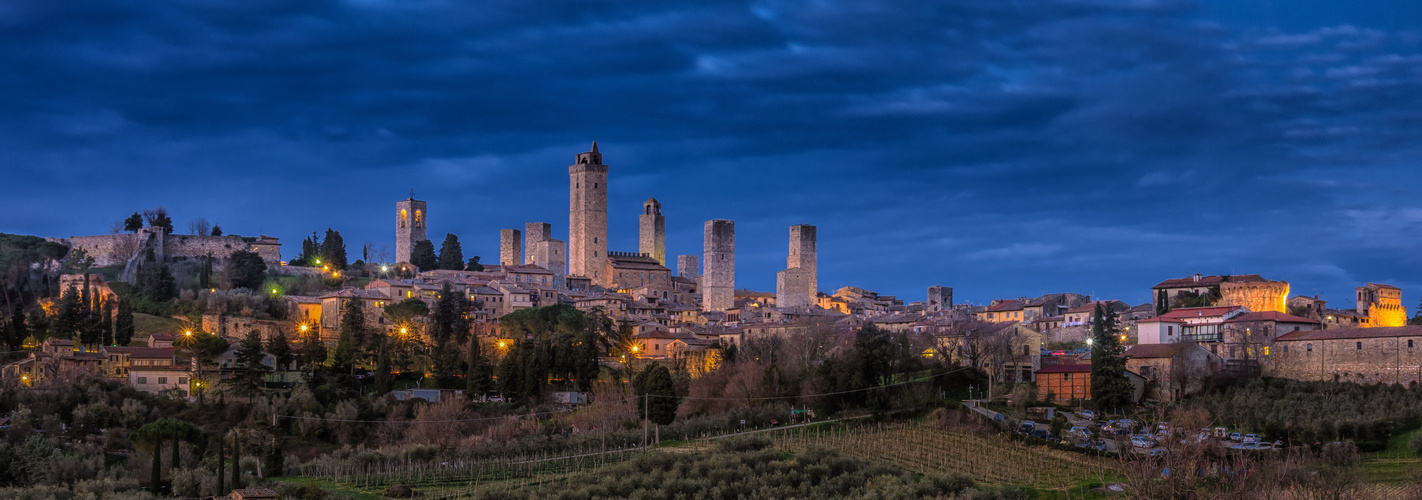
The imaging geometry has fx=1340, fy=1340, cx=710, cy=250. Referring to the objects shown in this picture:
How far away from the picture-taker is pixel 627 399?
1578 inches

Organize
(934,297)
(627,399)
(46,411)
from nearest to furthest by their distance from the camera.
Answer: (46,411) < (627,399) < (934,297)

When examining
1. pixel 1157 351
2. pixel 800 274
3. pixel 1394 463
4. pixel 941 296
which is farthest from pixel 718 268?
pixel 1394 463

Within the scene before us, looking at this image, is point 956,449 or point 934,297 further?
point 934,297

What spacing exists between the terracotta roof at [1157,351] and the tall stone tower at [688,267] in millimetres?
41861

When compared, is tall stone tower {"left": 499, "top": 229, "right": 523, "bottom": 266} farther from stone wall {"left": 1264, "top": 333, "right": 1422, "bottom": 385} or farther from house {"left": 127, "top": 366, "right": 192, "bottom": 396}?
stone wall {"left": 1264, "top": 333, "right": 1422, "bottom": 385}

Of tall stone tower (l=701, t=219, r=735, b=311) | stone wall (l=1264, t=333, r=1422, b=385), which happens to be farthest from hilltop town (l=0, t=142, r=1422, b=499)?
tall stone tower (l=701, t=219, r=735, b=311)

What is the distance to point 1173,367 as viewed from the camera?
37.9 metres

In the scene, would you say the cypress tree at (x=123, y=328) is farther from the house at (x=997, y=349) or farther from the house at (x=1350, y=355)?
the house at (x=1350, y=355)

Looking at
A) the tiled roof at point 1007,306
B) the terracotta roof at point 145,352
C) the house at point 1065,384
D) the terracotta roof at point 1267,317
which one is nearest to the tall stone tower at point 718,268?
the tiled roof at point 1007,306

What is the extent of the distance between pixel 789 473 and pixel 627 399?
14.1m

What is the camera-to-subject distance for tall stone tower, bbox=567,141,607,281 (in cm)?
7356

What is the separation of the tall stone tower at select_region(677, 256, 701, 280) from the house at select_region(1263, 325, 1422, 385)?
143 ft

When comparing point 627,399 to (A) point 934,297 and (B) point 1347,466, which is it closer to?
(B) point 1347,466

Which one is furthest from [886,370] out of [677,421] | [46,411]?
[46,411]
